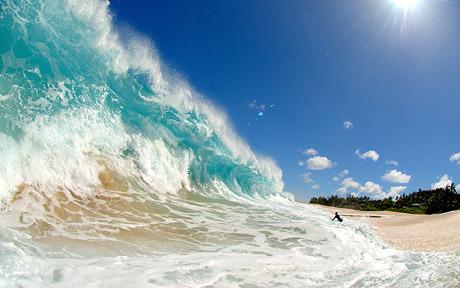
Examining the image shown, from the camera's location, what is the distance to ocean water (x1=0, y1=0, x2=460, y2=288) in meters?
5.73

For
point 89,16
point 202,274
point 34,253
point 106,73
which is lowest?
point 202,274

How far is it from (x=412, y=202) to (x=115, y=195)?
259 ft

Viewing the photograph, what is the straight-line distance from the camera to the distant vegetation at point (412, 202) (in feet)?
205

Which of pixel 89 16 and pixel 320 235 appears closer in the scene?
pixel 320 235

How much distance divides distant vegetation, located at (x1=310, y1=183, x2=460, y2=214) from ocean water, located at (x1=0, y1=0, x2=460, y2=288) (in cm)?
5600

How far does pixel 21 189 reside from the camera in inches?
319

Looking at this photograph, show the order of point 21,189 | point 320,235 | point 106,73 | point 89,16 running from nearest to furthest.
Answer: point 21,189, point 320,235, point 89,16, point 106,73

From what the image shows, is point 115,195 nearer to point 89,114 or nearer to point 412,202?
point 89,114

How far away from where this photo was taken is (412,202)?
7656 cm

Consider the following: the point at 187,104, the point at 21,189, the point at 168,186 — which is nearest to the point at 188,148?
the point at 187,104

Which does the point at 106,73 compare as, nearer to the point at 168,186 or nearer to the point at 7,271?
the point at 168,186

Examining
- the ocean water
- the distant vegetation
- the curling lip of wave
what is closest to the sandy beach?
the ocean water

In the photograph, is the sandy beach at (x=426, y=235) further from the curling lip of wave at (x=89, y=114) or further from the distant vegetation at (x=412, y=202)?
the distant vegetation at (x=412, y=202)

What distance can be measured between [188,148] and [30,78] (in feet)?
28.9
